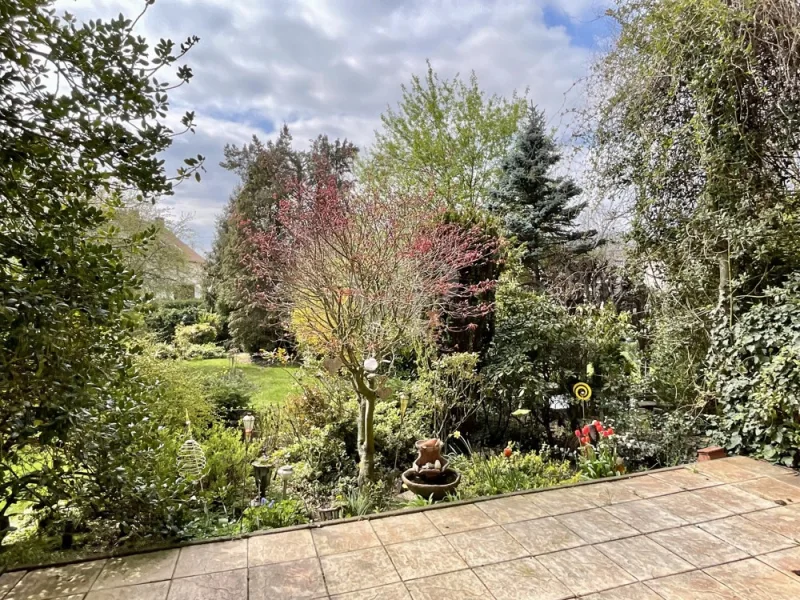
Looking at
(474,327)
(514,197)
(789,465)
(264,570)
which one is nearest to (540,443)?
(474,327)

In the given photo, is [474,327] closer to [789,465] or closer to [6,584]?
[789,465]

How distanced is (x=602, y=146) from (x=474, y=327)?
2.34 meters

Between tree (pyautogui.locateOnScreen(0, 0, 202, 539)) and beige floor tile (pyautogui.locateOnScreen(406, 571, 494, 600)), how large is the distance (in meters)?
1.73

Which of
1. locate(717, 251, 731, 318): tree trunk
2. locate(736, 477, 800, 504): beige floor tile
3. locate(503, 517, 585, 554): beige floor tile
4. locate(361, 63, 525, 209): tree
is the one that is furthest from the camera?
locate(361, 63, 525, 209): tree

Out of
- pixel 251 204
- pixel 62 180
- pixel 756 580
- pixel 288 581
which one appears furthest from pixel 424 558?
pixel 251 204

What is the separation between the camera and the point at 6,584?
2168 mm

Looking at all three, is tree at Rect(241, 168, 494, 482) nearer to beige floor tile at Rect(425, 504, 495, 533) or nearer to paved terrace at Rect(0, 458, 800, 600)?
beige floor tile at Rect(425, 504, 495, 533)

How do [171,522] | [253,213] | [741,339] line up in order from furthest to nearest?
[253,213] → [741,339] → [171,522]

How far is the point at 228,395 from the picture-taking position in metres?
5.61

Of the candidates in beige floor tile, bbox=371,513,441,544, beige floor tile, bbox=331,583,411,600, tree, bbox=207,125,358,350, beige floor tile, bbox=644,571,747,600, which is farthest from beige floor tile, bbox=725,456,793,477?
tree, bbox=207,125,358,350

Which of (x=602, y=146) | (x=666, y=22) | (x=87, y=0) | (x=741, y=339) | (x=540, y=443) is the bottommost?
(x=540, y=443)

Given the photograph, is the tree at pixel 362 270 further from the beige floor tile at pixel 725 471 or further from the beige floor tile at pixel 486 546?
the beige floor tile at pixel 725 471

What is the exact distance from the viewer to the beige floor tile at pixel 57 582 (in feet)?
6.86

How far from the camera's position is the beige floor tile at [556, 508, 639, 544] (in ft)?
8.63
